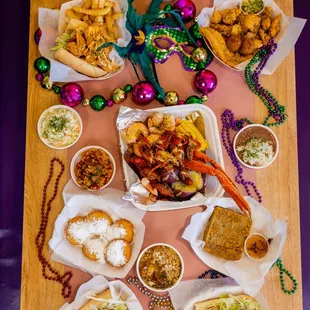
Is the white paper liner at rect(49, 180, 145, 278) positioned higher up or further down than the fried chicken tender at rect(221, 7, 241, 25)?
further down

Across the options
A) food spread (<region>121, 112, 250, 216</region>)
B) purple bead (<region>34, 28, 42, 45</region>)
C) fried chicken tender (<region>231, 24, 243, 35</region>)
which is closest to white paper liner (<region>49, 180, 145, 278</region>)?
food spread (<region>121, 112, 250, 216</region>)

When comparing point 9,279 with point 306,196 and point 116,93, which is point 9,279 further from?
point 306,196

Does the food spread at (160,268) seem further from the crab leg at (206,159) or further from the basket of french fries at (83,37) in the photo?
the basket of french fries at (83,37)

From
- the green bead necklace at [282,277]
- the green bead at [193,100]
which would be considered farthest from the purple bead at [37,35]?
the green bead necklace at [282,277]

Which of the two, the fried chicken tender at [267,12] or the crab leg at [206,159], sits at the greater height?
the fried chicken tender at [267,12]

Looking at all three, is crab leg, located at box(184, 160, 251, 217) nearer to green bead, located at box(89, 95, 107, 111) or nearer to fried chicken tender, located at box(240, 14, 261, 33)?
green bead, located at box(89, 95, 107, 111)

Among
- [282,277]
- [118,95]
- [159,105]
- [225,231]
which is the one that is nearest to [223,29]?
[159,105]

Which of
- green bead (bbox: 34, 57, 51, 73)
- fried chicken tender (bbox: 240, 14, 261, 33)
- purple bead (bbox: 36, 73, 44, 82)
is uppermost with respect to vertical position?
fried chicken tender (bbox: 240, 14, 261, 33)
